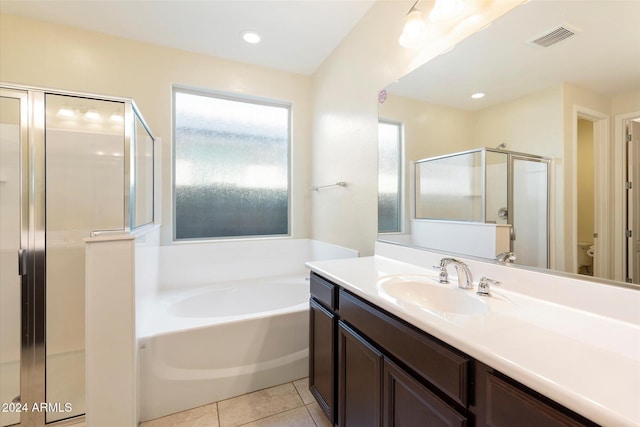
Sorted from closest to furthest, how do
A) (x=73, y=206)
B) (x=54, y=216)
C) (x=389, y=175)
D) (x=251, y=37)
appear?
1. (x=389, y=175)
2. (x=54, y=216)
3. (x=73, y=206)
4. (x=251, y=37)

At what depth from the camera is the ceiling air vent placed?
951 millimetres

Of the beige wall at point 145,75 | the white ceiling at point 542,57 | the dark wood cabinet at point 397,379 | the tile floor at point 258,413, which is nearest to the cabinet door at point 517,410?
the dark wood cabinet at point 397,379

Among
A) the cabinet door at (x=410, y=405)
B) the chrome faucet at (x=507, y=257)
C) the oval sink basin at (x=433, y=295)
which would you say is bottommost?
the cabinet door at (x=410, y=405)

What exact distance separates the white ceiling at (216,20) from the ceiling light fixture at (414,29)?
0.63 m

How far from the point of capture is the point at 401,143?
1.70 metres

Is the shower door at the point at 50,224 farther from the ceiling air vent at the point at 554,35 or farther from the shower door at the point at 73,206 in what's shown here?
the ceiling air vent at the point at 554,35

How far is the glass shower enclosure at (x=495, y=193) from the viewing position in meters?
1.05

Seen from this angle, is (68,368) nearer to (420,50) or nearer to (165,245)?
(165,245)

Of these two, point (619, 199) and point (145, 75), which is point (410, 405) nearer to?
point (619, 199)

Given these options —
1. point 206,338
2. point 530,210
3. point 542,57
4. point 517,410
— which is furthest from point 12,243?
point 542,57

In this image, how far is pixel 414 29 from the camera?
1423 mm

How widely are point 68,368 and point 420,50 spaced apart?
9.87 ft

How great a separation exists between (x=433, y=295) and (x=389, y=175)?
850mm

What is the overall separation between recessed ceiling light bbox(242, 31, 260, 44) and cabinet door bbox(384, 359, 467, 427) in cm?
250
